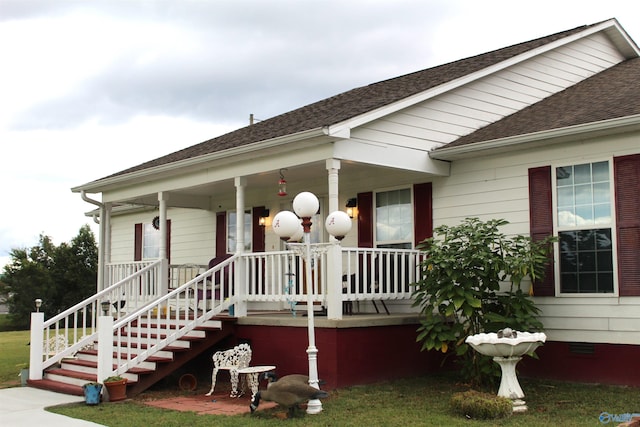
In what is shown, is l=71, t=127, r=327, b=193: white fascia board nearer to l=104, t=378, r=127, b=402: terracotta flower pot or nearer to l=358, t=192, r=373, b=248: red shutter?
l=358, t=192, r=373, b=248: red shutter

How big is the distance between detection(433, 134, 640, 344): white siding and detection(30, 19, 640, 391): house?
0.02m

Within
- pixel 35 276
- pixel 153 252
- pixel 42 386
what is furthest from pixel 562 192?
pixel 35 276

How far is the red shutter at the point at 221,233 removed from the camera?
49.2 ft

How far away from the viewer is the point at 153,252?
1744 cm

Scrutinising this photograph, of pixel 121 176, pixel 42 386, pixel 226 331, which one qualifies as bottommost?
pixel 42 386

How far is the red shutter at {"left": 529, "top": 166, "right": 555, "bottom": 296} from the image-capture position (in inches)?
380

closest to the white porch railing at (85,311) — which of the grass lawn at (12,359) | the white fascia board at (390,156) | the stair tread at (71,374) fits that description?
the stair tread at (71,374)

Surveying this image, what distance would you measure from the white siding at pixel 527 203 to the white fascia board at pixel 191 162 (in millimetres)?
2602

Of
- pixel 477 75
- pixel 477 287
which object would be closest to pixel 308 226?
pixel 477 287

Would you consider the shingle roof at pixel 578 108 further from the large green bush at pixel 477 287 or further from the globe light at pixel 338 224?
the globe light at pixel 338 224

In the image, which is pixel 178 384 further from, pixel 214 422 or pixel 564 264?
pixel 564 264

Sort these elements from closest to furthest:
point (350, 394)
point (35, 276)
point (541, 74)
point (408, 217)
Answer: point (350, 394) → point (408, 217) → point (541, 74) → point (35, 276)

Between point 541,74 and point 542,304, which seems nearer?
point 542,304

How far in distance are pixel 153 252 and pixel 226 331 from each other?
24.0 feet
